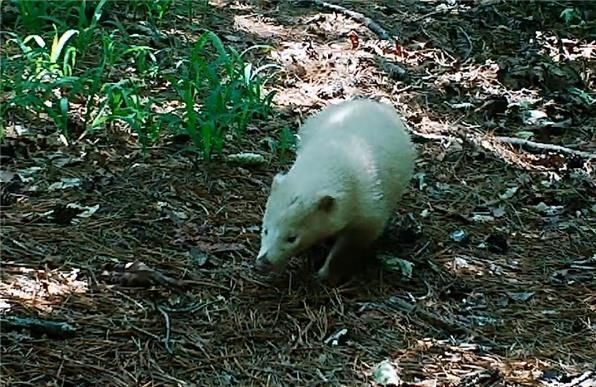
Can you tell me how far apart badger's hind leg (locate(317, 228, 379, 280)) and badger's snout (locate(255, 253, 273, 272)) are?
25cm

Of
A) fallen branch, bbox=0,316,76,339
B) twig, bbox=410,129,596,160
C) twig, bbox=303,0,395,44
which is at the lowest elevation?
twig, bbox=303,0,395,44

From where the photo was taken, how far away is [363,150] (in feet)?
11.5

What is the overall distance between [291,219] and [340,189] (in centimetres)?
23

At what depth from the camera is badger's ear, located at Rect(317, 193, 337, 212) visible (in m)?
3.21

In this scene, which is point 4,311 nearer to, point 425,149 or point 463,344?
point 463,344

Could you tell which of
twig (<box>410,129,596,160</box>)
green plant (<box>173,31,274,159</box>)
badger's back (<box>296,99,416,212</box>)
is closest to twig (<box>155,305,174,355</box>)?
badger's back (<box>296,99,416,212</box>)

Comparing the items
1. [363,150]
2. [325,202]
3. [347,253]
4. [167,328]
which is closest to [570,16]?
[363,150]

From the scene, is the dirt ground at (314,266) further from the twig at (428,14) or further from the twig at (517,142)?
the twig at (428,14)

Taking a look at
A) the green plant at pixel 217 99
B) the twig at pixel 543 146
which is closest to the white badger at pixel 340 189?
the green plant at pixel 217 99

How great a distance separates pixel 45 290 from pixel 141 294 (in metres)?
0.31

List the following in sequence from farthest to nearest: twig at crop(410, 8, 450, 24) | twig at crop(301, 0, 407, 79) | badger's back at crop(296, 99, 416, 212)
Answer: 1. twig at crop(410, 8, 450, 24)
2. twig at crop(301, 0, 407, 79)
3. badger's back at crop(296, 99, 416, 212)

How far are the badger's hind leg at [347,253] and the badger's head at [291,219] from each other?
0.53 feet

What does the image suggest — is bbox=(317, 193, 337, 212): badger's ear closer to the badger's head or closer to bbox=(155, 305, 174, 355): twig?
the badger's head

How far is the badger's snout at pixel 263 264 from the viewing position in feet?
10.5
